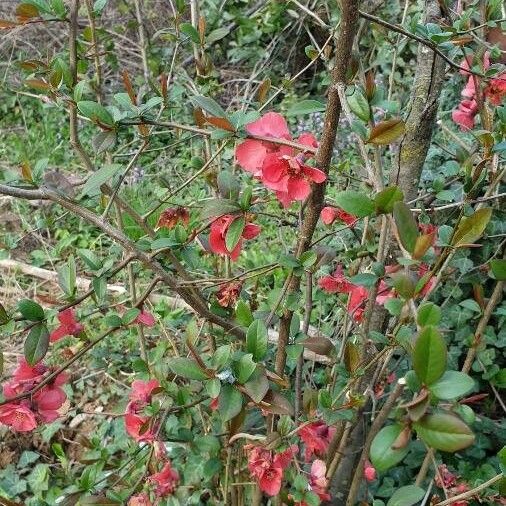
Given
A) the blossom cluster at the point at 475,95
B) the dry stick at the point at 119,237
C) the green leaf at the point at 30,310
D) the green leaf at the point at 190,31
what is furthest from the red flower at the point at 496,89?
the green leaf at the point at 30,310

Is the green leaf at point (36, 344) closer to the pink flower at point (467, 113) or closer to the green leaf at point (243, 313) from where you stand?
the green leaf at point (243, 313)

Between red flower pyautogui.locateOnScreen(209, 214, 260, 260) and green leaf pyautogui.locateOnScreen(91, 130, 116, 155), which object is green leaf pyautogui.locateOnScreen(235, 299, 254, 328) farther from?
green leaf pyautogui.locateOnScreen(91, 130, 116, 155)

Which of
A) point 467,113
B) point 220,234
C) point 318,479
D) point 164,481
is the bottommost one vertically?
point 164,481

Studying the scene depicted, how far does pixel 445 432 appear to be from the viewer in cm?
47

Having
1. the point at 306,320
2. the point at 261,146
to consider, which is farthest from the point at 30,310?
the point at 306,320

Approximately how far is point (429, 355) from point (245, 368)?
0.33 m

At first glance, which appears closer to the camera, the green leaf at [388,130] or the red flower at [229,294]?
the green leaf at [388,130]

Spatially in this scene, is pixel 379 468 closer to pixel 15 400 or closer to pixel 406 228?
pixel 406 228

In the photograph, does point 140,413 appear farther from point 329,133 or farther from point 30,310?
point 329,133

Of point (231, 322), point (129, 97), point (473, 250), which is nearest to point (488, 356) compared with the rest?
point (473, 250)

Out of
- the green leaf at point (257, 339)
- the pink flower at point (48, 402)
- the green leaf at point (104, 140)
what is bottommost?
the pink flower at point (48, 402)

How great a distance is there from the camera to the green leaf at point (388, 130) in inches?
26.5

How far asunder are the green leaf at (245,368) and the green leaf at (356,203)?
0.23 meters

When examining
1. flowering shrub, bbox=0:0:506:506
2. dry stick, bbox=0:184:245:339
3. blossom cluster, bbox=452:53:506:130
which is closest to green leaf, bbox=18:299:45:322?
flowering shrub, bbox=0:0:506:506
